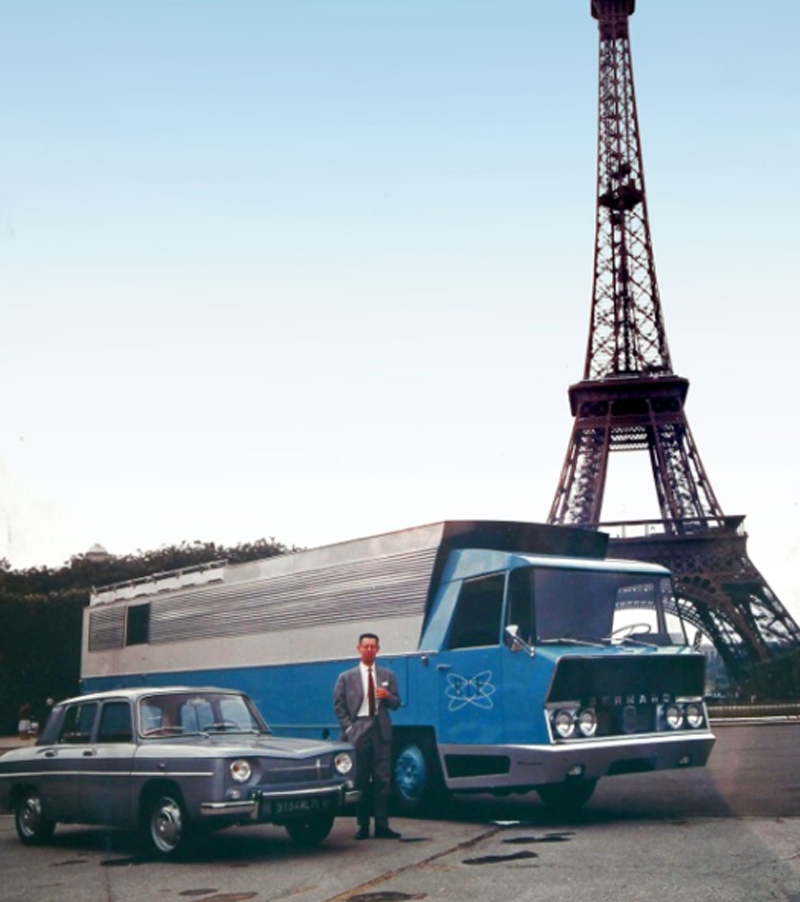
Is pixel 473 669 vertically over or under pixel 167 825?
over

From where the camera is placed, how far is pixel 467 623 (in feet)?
42.4

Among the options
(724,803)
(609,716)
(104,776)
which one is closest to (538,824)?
(609,716)

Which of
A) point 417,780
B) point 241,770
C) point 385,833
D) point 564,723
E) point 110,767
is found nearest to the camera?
point 241,770

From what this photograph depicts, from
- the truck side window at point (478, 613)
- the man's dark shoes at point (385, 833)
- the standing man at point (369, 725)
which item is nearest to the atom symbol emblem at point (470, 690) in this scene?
the truck side window at point (478, 613)

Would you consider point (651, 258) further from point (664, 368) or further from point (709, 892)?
point (709, 892)

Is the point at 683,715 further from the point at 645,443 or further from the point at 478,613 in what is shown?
the point at 645,443

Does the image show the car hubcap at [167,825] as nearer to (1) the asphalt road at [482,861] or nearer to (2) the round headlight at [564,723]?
(1) the asphalt road at [482,861]

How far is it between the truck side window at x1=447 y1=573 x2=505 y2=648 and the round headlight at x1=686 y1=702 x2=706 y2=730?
207 cm

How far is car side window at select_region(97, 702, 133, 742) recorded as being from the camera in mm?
11297

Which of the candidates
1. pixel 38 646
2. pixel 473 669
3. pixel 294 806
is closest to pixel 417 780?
pixel 473 669

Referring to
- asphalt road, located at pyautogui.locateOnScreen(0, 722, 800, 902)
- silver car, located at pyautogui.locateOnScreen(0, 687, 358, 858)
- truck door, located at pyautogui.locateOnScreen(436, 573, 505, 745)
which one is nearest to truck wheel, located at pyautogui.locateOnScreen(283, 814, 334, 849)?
silver car, located at pyautogui.locateOnScreen(0, 687, 358, 858)

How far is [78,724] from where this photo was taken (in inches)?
470

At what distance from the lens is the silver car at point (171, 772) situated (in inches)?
403

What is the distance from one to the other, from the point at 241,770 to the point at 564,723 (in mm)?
3183
